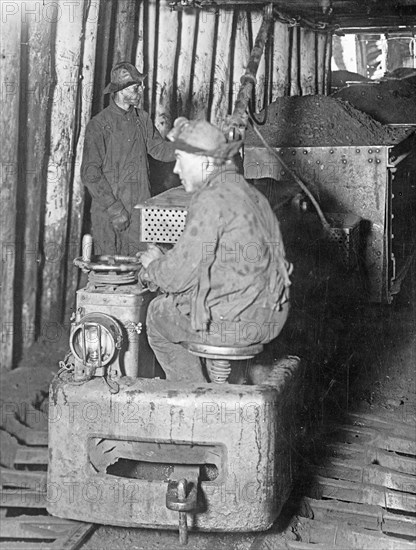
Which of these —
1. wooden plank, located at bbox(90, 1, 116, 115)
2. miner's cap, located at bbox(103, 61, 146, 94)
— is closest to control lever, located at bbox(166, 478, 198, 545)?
miner's cap, located at bbox(103, 61, 146, 94)

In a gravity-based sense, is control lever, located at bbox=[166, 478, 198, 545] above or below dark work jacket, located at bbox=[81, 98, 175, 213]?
below

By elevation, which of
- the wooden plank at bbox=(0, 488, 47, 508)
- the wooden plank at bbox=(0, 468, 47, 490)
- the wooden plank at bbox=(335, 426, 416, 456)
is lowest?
the wooden plank at bbox=(0, 488, 47, 508)

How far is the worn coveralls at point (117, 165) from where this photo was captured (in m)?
6.32

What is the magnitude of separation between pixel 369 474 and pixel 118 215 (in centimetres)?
283

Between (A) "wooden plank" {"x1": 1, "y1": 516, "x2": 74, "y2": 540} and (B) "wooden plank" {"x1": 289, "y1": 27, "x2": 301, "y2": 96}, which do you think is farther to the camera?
(B) "wooden plank" {"x1": 289, "y1": 27, "x2": 301, "y2": 96}

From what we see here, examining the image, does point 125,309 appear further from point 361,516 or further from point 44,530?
point 361,516

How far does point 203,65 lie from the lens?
8.14 metres

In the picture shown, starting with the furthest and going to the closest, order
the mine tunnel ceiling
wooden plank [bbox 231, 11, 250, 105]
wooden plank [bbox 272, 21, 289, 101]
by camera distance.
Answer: wooden plank [bbox 272, 21, 289, 101] → wooden plank [bbox 231, 11, 250, 105] → the mine tunnel ceiling

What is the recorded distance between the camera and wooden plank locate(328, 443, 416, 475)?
5094 millimetres

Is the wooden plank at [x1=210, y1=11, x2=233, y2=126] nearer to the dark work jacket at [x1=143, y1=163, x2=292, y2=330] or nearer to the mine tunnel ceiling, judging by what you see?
the mine tunnel ceiling

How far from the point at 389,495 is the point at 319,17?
687 centimetres

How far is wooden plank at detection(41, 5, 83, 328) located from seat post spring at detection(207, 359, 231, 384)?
314 cm

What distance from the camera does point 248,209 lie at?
3.55m

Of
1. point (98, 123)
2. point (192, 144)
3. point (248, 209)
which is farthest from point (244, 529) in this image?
point (98, 123)
